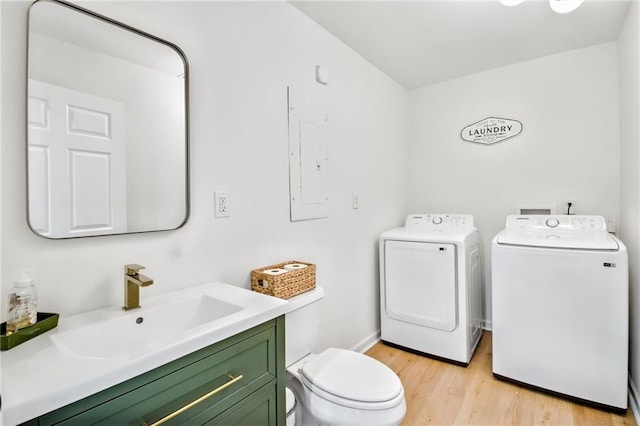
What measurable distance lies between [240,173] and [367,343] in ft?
5.88

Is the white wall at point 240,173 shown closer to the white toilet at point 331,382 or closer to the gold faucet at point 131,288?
the gold faucet at point 131,288

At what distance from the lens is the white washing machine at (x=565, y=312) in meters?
1.81

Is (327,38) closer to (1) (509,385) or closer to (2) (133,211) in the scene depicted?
(2) (133,211)

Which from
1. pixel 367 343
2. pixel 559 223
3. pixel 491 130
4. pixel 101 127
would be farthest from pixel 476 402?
pixel 101 127

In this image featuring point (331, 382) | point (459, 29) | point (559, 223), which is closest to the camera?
point (331, 382)

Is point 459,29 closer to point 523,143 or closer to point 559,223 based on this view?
point 523,143

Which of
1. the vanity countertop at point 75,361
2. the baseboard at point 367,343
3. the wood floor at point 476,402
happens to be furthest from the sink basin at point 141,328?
the baseboard at point 367,343

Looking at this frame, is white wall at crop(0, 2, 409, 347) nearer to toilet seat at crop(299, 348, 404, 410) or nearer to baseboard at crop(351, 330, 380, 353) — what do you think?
baseboard at crop(351, 330, 380, 353)

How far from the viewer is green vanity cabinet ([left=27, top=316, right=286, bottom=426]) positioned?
0.73m

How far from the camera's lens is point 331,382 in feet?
4.69

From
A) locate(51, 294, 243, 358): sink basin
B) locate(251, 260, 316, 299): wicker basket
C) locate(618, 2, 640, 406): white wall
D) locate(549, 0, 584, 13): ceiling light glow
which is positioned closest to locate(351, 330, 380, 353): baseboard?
locate(251, 260, 316, 299): wicker basket

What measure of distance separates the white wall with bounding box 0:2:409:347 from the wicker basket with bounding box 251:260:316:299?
8 cm

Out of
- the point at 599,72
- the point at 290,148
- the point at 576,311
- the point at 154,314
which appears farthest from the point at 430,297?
the point at 599,72

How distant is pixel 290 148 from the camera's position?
1.92 meters
